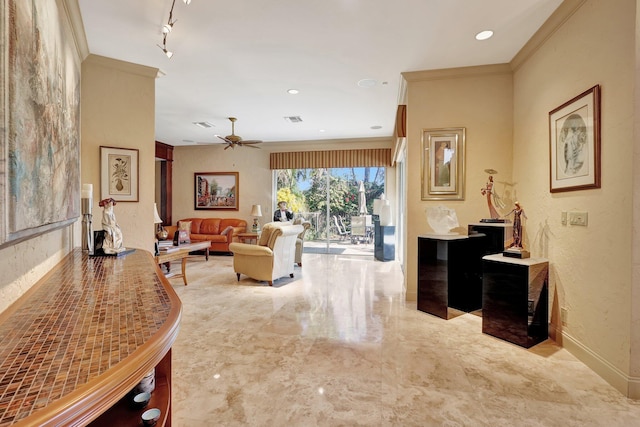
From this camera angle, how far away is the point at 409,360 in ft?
7.88

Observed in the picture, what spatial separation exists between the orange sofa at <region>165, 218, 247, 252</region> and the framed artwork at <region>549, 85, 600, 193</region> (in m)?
6.22

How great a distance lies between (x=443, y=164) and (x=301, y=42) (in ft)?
6.90

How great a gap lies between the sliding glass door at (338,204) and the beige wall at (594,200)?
469cm

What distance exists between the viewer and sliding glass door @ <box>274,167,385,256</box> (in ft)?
25.4

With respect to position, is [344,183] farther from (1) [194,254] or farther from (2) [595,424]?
(2) [595,424]

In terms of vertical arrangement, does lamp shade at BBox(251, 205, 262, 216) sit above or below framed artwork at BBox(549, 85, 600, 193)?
below

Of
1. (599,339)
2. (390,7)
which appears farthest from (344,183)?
(599,339)

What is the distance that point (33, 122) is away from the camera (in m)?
1.38

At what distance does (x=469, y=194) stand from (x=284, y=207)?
4727 mm

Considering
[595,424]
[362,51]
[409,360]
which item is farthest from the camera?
[362,51]

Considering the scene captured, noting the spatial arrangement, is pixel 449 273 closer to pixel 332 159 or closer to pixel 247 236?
pixel 332 159

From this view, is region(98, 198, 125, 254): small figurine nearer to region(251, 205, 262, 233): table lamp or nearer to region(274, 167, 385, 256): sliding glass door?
region(251, 205, 262, 233): table lamp

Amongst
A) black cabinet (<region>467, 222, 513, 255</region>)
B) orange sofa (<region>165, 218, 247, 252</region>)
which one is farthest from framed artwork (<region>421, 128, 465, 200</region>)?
orange sofa (<region>165, 218, 247, 252</region>)

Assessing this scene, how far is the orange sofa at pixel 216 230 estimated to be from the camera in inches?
292
